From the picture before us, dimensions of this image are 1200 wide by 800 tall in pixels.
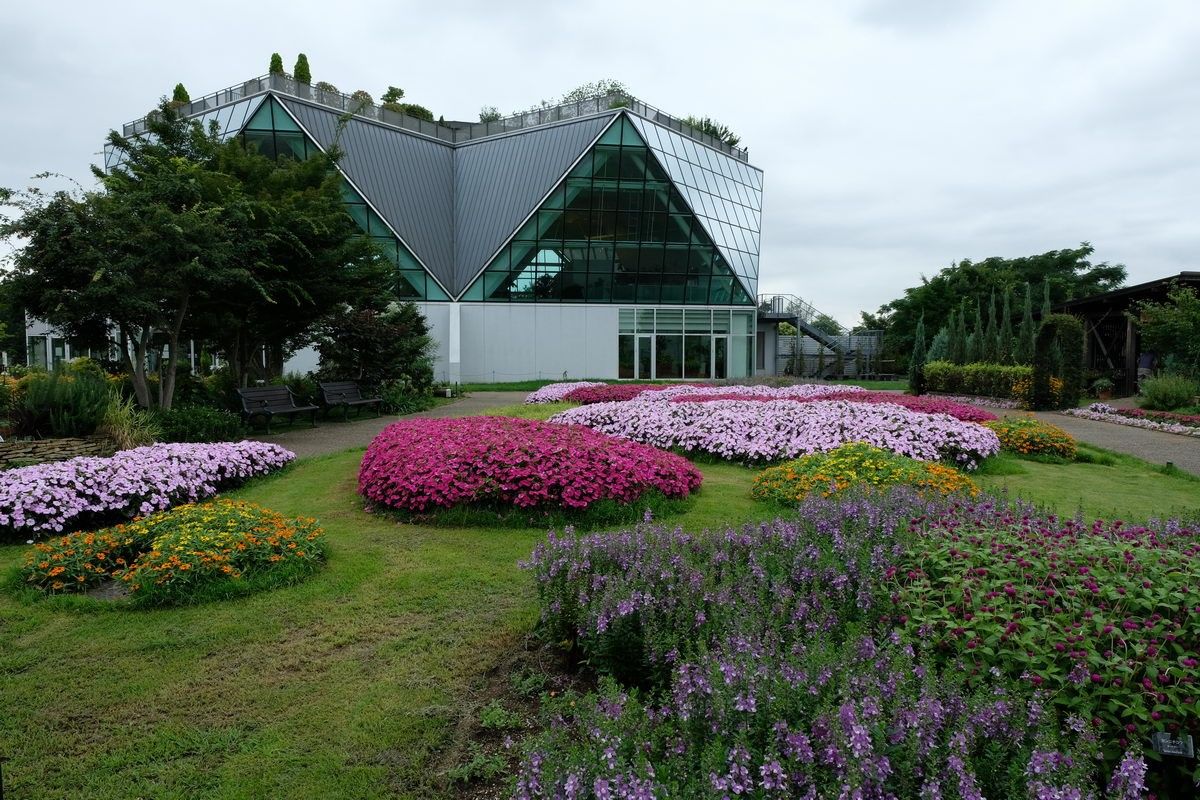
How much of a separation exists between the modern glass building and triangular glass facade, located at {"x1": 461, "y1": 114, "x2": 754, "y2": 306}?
58 mm

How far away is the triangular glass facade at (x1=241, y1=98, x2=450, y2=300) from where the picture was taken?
94.8 ft

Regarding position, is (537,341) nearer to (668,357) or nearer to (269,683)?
(668,357)

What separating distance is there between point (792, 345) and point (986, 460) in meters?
32.6

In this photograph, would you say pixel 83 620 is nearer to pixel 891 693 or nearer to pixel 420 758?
pixel 420 758

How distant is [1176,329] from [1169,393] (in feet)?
6.90

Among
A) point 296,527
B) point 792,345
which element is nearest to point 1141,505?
point 296,527

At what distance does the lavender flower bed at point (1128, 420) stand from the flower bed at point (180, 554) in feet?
52.3

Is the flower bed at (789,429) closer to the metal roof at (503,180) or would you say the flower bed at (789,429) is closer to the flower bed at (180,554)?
the flower bed at (180,554)

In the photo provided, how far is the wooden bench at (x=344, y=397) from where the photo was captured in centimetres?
1582

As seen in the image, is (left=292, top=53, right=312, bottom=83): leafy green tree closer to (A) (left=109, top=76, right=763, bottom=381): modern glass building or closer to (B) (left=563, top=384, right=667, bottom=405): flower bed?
(A) (left=109, top=76, right=763, bottom=381): modern glass building

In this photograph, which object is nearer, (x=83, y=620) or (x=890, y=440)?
(x=83, y=620)

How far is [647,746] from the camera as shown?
234 cm

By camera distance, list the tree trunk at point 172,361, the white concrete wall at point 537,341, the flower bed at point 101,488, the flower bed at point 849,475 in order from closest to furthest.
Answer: the flower bed at point 101,488
the flower bed at point 849,475
the tree trunk at point 172,361
the white concrete wall at point 537,341

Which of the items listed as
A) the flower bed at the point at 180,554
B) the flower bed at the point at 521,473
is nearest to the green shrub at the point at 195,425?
the flower bed at the point at 521,473
